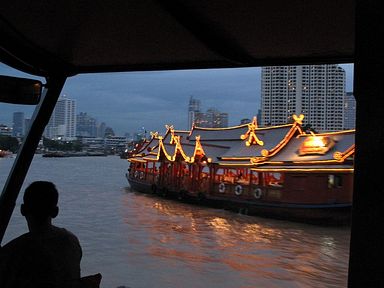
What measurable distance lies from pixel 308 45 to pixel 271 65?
0.33 m

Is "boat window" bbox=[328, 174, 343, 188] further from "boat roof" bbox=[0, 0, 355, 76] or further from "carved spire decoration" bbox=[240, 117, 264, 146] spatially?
"boat roof" bbox=[0, 0, 355, 76]

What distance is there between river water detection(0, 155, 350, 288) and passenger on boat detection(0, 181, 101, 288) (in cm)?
424

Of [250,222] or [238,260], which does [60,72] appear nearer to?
[238,260]

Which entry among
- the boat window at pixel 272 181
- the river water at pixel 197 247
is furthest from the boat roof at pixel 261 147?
the river water at pixel 197 247

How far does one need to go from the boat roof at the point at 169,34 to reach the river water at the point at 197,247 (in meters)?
3.46

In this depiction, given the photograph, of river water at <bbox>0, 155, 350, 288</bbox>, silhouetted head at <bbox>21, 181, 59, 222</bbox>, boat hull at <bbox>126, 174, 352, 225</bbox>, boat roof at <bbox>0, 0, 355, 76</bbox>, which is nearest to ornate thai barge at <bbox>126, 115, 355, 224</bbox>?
boat hull at <bbox>126, 174, 352, 225</bbox>

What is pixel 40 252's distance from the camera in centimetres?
103

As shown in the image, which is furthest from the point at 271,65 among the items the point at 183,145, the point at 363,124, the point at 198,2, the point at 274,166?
the point at 183,145

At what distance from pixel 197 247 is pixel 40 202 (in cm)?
917

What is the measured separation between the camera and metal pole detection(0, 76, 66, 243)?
2.11m

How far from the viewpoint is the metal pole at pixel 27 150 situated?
2111 millimetres

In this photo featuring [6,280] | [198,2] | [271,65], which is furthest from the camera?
[271,65]

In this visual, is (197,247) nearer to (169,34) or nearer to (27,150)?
(27,150)

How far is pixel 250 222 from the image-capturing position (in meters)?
13.4
